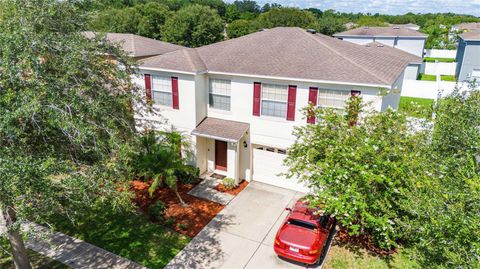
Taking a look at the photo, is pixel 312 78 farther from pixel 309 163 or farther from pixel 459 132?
pixel 459 132

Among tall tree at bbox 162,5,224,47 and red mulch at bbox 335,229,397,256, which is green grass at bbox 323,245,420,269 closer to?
red mulch at bbox 335,229,397,256

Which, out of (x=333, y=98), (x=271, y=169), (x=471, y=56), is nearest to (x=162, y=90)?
(x=271, y=169)

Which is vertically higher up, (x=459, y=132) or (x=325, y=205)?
(x=459, y=132)

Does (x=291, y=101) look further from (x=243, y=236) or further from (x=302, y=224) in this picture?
(x=243, y=236)

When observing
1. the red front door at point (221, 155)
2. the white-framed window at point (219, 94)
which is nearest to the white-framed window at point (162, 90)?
the white-framed window at point (219, 94)

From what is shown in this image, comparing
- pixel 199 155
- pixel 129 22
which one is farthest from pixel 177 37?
pixel 199 155

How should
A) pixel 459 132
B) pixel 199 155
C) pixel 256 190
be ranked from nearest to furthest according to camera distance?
pixel 459 132 < pixel 256 190 < pixel 199 155
